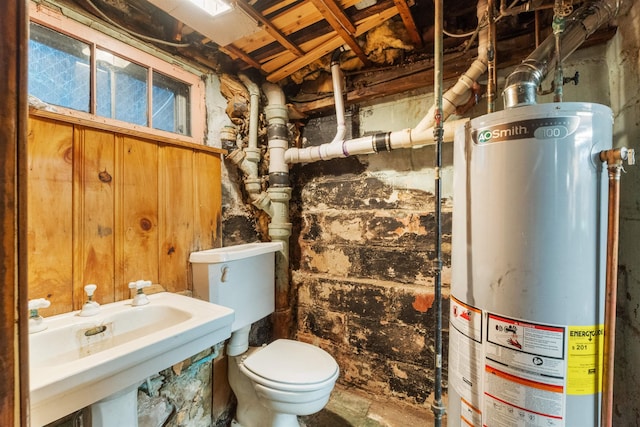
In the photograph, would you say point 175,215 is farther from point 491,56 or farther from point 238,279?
point 491,56

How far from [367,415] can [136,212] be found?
1.61 meters

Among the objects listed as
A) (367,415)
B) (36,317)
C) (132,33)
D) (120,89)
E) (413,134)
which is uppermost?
(132,33)

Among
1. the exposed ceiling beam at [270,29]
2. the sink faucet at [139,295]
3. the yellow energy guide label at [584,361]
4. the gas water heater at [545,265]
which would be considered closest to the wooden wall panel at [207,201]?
the sink faucet at [139,295]

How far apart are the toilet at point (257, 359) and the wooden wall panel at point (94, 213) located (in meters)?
0.36

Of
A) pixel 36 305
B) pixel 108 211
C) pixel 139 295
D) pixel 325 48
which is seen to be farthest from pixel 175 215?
pixel 325 48

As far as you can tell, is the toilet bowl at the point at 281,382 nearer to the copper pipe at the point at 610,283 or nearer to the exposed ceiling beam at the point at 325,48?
the copper pipe at the point at 610,283

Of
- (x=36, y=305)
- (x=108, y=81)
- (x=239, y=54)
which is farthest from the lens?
(x=239, y=54)

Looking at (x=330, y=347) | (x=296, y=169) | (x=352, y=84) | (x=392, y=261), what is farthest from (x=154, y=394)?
(x=352, y=84)

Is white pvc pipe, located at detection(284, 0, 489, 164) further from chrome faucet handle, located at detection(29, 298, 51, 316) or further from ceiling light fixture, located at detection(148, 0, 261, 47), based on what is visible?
chrome faucet handle, located at detection(29, 298, 51, 316)

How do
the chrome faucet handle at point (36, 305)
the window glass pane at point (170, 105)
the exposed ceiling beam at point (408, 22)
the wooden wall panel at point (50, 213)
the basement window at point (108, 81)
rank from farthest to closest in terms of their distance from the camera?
the window glass pane at point (170, 105), the exposed ceiling beam at point (408, 22), the basement window at point (108, 81), the wooden wall panel at point (50, 213), the chrome faucet handle at point (36, 305)

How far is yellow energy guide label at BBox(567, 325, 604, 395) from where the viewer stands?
69cm

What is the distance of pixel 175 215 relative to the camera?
133cm

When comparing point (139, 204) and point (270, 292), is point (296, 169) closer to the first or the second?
point (270, 292)

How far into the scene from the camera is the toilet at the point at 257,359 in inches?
46.1
